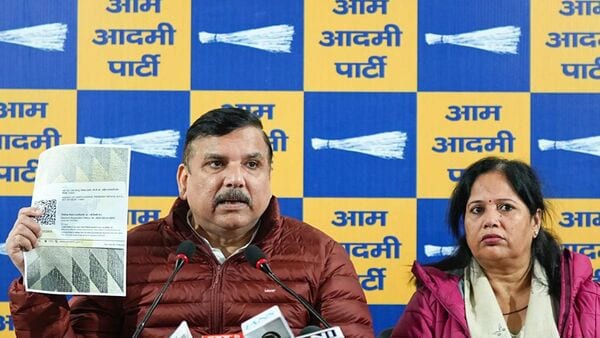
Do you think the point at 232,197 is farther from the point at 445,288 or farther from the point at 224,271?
the point at 445,288

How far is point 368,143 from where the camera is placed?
9.85 ft

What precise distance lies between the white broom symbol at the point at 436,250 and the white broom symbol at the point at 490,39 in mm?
842

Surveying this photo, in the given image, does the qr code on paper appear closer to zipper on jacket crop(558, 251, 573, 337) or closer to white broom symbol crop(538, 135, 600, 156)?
zipper on jacket crop(558, 251, 573, 337)

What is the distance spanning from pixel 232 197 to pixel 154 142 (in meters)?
0.98

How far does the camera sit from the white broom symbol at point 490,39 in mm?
3008

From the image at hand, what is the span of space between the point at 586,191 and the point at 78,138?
2107 millimetres

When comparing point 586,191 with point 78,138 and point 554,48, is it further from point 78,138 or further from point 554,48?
point 78,138

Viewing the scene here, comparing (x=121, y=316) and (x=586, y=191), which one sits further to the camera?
(x=586, y=191)

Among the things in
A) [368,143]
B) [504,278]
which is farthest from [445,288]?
[368,143]

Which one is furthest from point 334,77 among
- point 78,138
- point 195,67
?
point 78,138

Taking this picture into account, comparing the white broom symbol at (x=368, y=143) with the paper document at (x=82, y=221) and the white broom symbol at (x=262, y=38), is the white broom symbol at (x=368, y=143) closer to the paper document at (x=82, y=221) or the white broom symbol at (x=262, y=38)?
the white broom symbol at (x=262, y=38)

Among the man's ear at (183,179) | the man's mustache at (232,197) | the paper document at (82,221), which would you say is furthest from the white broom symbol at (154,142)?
the paper document at (82,221)

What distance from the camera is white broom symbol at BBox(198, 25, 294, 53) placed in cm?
300

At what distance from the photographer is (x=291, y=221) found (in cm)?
235
